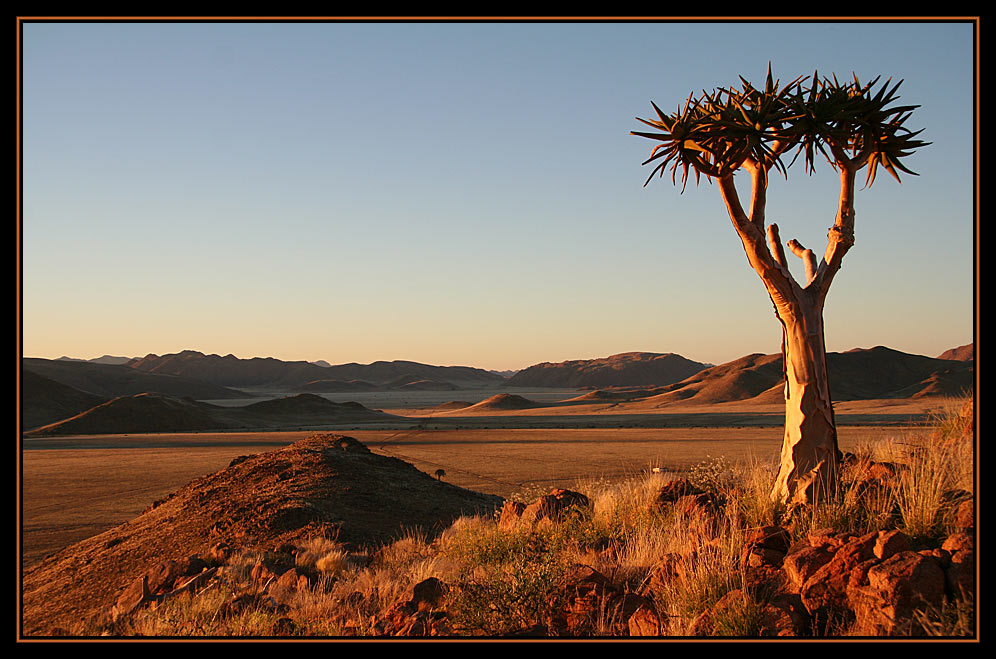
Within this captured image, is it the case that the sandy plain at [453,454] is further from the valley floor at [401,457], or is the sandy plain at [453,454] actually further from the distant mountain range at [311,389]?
the distant mountain range at [311,389]

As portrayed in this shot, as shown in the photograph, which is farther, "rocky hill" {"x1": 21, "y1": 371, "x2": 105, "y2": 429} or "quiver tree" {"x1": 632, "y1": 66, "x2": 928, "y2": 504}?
"rocky hill" {"x1": 21, "y1": 371, "x2": 105, "y2": 429}

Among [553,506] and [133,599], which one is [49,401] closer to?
[133,599]

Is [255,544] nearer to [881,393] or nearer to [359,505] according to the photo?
[359,505]

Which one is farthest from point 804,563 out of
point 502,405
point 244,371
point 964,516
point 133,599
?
point 244,371

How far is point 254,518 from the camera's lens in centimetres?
1359

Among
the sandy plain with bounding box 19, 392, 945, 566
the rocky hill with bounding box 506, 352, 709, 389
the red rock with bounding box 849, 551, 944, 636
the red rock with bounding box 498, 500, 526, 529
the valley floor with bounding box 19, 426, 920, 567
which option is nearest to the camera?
the red rock with bounding box 849, 551, 944, 636

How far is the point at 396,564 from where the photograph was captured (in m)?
9.62

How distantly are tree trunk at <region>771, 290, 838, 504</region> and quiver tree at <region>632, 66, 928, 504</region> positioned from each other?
0.01 metres

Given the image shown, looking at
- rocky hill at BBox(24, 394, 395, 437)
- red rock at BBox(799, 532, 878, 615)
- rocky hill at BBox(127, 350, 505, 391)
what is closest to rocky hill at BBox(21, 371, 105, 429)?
rocky hill at BBox(24, 394, 395, 437)

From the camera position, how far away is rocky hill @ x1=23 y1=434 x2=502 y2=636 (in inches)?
421

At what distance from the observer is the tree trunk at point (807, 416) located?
728cm

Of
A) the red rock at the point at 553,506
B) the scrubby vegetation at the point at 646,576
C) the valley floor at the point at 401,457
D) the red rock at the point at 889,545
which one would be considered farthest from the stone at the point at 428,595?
the valley floor at the point at 401,457

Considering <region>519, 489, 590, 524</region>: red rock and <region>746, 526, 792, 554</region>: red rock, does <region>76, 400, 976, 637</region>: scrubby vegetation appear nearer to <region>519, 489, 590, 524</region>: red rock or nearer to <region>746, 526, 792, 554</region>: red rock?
<region>746, 526, 792, 554</region>: red rock

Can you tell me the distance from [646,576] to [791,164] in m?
4.69
